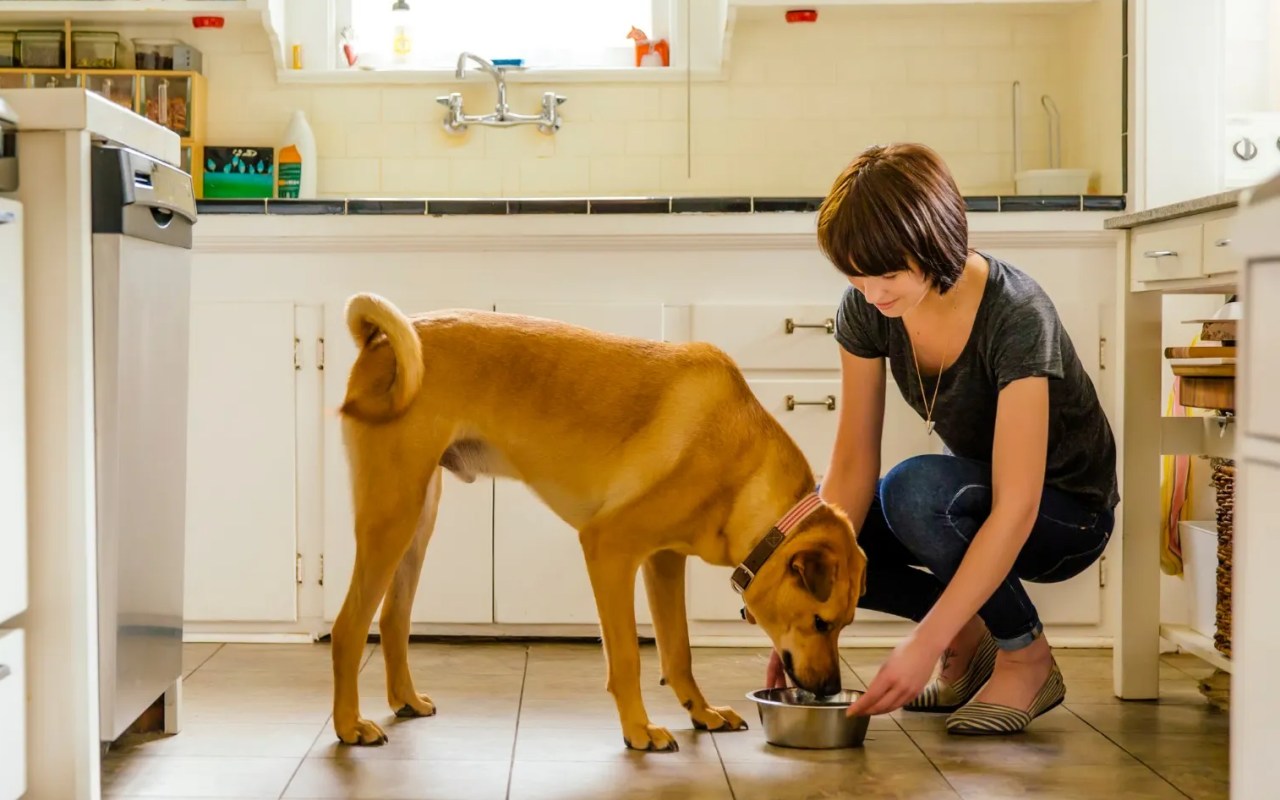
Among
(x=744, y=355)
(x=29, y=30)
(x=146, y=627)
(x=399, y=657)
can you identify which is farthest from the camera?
(x=29, y=30)

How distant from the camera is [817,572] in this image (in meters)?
2.04

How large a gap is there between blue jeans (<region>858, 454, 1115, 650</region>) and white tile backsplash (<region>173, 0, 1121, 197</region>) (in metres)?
1.69

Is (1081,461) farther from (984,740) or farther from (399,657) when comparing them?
(399,657)

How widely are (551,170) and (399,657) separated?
1.82 m

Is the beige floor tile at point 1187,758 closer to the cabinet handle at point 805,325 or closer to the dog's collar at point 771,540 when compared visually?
the dog's collar at point 771,540

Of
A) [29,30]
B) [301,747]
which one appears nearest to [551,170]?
[29,30]

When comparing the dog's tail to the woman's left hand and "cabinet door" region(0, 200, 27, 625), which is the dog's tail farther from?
the woman's left hand

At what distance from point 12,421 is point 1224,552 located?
202 centimetres

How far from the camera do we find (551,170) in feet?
12.4

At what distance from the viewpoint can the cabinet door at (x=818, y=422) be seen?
2.98m

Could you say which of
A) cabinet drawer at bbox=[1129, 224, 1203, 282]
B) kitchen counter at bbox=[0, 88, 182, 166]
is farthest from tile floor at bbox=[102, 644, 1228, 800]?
kitchen counter at bbox=[0, 88, 182, 166]

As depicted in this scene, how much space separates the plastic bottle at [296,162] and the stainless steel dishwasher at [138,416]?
1501 millimetres

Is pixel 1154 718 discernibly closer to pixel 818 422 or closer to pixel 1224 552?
pixel 1224 552

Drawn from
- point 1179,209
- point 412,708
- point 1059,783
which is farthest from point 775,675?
point 1179,209
